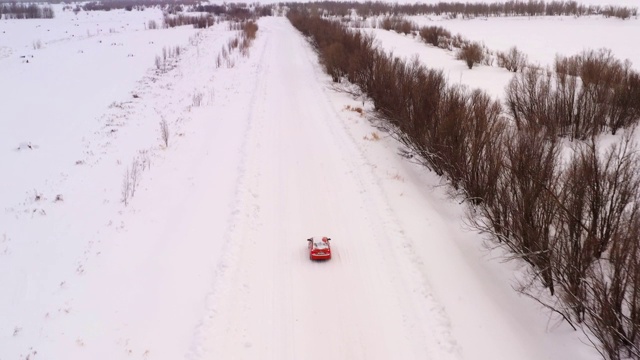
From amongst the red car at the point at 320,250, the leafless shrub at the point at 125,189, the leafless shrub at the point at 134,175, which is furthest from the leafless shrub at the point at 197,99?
the red car at the point at 320,250

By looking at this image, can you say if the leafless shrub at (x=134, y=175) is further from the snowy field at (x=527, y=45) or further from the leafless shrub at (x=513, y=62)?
the leafless shrub at (x=513, y=62)

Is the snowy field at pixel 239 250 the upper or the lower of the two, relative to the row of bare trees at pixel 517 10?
lower

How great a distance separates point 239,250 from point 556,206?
5177 mm

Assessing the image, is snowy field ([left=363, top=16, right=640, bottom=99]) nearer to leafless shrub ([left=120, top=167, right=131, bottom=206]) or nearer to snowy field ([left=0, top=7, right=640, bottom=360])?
snowy field ([left=0, top=7, right=640, bottom=360])

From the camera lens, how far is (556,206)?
239 inches

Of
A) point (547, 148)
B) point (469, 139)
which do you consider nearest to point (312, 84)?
point (469, 139)

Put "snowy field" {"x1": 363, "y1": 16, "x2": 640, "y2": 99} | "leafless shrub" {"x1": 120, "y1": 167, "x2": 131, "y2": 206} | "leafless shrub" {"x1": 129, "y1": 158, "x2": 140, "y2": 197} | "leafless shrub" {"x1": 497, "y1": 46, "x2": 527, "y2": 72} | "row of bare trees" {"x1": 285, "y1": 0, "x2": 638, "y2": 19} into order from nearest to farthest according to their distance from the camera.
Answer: "leafless shrub" {"x1": 120, "y1": 167, "x2": 131, "y2": 206}, "leafless shrub" {"x1": 129, "y1": 158, "x2": 140, "y2": 197}, "snowy field" {"x1": 363, "y1": 16, "x2": 640, "y2": 99}, "leafless shrub" {"x1": 497, "y1": 46, "x2": 527, "y2": 72}, "row of bare trees" {"x1": 285, "y1": 0, "x2": 638, "y2": 19}

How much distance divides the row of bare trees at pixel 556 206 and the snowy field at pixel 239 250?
64 cm

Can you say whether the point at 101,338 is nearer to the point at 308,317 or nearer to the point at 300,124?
the point at 308,317

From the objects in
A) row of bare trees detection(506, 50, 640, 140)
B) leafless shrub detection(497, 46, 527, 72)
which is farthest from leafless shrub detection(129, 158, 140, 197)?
leafless shrub detection(497, 46, 527, 72)

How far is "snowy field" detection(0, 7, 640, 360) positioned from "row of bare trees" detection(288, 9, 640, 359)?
642 mm

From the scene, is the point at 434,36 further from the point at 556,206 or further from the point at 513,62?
the point at 556,206

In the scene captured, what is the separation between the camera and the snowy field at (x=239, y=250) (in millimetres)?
6031

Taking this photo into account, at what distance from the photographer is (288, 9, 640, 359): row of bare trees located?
490 cm
